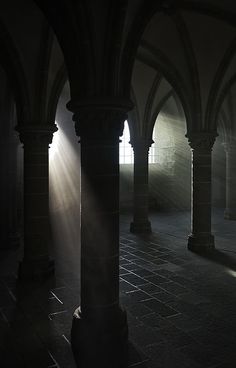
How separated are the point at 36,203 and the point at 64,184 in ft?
23.1

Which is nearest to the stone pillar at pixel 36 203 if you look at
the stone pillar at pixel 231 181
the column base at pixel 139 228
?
the column base at pixel 139 228

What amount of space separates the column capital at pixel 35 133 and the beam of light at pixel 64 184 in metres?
6.37

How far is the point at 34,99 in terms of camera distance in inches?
256

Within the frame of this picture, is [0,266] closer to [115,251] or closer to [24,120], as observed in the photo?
[24,120]

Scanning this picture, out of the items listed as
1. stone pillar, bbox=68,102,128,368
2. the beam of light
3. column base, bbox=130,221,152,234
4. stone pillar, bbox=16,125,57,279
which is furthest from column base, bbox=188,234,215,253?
stone pillar, bbox=68,102,128,368

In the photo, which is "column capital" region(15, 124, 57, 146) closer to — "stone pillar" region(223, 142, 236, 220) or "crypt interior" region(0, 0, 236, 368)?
"crypt interior" region(0, 0, 236, 368)

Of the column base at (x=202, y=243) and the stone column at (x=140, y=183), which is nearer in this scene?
the column base at (x=202, y=243)

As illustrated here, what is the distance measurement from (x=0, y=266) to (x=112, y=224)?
4543mm

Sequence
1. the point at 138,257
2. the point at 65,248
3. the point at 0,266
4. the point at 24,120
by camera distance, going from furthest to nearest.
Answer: the point at 65,248, the point at 138,257, the point at 0,266, the point at 24,120

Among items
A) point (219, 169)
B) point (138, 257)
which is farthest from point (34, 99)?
point (219, 169)

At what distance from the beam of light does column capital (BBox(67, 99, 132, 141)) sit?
8.86m

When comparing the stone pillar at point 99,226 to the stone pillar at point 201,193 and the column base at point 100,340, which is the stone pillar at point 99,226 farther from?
the stone pillar at point 201,193

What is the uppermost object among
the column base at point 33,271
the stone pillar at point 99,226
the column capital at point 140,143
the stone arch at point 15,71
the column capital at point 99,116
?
the stone arch at point 15,71

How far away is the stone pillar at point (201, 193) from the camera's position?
28.6 feet
